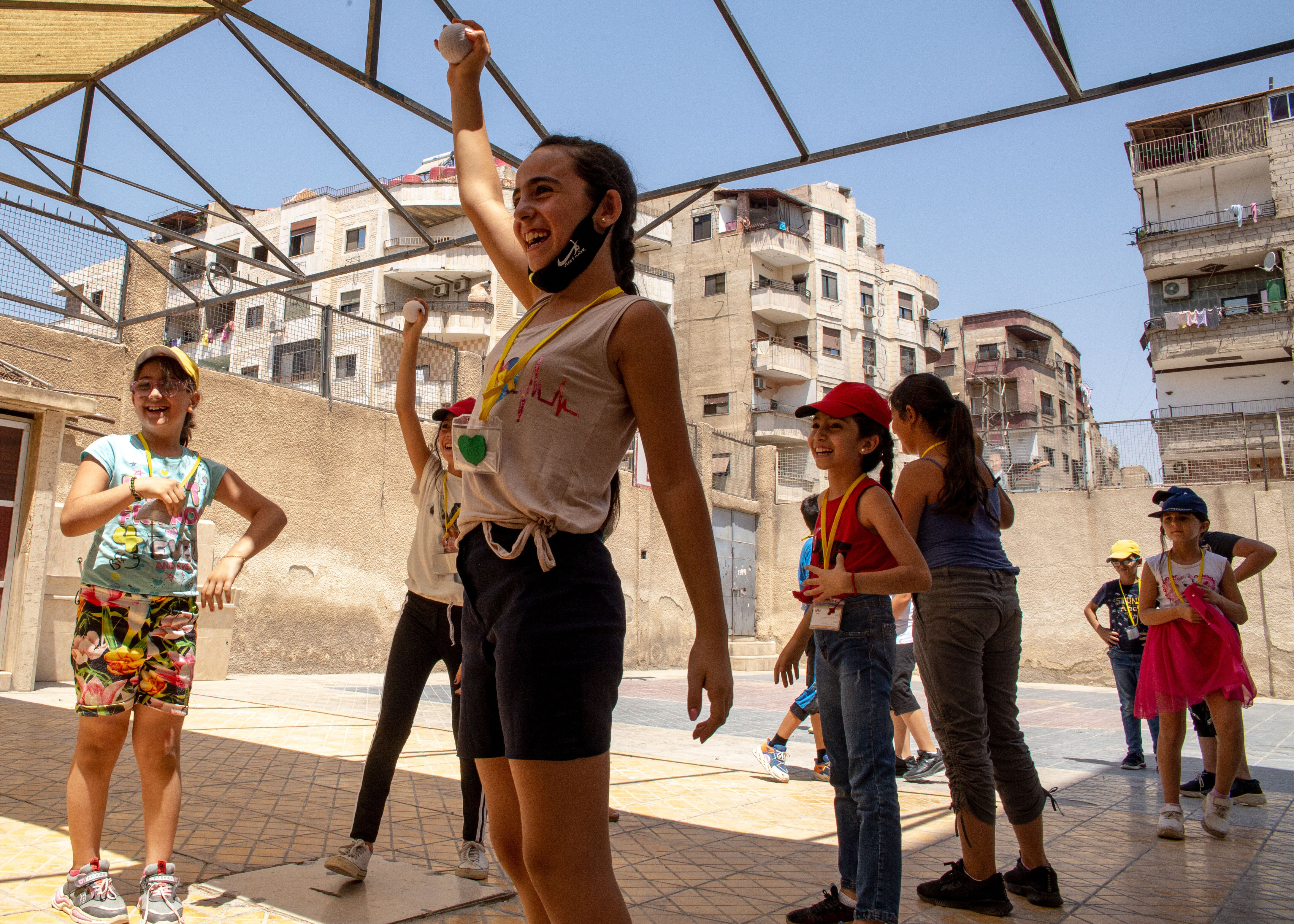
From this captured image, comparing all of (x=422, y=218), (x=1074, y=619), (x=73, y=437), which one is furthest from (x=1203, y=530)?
(x=422, y=218)

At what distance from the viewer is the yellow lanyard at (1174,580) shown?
5.00m

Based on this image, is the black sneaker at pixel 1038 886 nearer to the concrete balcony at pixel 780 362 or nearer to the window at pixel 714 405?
the concrete balcony at pixel 780 362

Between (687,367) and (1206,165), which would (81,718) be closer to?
(1206,165)

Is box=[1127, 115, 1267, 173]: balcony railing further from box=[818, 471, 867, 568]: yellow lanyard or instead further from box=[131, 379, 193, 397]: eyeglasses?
box=[131, 379, 193, 397]: eyeglasses

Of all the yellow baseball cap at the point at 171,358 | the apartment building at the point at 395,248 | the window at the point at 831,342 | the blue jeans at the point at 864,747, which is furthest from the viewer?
the window at the point at 831,342

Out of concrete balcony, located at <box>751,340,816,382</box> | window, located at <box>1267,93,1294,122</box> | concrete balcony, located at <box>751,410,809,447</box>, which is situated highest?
window, located at <box>1267,93,1294,122</box>

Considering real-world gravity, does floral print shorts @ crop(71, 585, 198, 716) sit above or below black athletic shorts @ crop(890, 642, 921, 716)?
above

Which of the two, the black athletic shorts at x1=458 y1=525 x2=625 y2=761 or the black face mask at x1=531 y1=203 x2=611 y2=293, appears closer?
the black athletic shorts at x1=458 y1=525 x2=625 y2=761

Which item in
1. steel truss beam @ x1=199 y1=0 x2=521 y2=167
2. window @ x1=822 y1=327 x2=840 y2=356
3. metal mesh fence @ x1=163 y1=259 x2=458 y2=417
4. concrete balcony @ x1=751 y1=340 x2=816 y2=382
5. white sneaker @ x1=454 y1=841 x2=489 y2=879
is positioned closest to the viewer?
white sneaker @ x1=454 y1=841 x2=489 y2=879

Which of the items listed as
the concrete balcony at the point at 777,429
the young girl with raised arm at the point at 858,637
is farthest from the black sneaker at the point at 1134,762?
the concrete balcony at the point at 777,429

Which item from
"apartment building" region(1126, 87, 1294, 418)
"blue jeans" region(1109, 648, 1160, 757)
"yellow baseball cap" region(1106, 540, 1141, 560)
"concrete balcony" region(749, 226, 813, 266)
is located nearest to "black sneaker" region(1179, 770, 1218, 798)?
"blue jeans" region(1109, 648, 1160, 757)

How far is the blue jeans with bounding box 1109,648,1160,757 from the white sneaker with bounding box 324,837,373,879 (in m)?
5.80

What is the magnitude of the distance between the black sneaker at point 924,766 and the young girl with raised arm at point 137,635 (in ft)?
15.7

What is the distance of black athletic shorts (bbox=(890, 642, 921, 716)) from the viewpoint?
6.08 metres
